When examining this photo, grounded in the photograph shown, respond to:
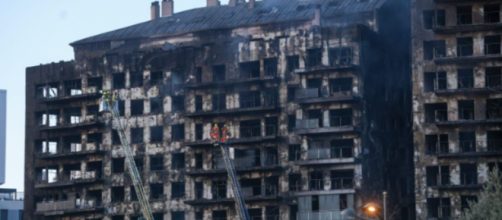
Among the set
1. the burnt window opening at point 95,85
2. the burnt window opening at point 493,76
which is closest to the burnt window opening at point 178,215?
the burnt window opening at point 95,85

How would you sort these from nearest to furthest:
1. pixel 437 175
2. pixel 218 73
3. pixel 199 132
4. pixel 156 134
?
1. pixel 437 175
2. pixel 218 73
3. pixel 199 132
4. pixel 156 134

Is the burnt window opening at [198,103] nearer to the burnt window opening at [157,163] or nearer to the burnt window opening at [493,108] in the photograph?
the burnt window opening at [157,163]

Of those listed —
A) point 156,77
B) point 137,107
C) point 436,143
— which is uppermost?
point 156,77

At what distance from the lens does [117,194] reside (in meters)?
166

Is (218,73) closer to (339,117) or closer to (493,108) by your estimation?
(339,117)

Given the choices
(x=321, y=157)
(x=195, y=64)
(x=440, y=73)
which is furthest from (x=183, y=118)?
(x=440, y=73)

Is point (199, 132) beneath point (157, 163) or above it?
above

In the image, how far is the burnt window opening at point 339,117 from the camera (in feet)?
496

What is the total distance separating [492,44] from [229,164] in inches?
1227

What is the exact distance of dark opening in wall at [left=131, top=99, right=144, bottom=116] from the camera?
166 m

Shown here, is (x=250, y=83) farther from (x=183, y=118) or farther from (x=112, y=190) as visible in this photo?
(x=112, y=190)

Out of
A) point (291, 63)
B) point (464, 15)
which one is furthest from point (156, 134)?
point (464, 15)

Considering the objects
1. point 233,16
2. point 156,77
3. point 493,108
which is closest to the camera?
point 493,108

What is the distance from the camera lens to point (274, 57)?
156625 mm
